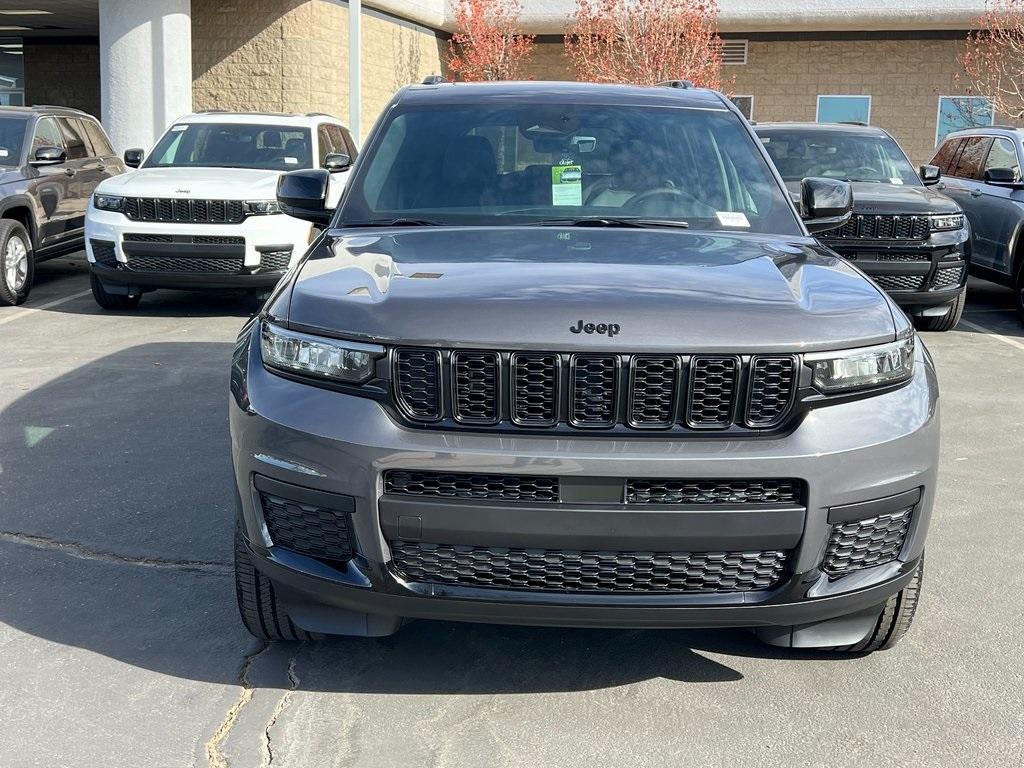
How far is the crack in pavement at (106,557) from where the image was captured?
14.4 feet

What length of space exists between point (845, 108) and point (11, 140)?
20.3m

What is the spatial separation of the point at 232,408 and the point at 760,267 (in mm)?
1636

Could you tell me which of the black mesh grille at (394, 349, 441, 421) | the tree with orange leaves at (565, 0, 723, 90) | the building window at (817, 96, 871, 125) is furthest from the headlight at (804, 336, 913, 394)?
the building window at (817, 96, 871, 125)

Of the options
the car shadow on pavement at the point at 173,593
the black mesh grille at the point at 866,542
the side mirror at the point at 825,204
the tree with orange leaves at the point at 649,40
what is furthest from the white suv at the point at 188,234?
the tree with orange leaves at the point at 649,40

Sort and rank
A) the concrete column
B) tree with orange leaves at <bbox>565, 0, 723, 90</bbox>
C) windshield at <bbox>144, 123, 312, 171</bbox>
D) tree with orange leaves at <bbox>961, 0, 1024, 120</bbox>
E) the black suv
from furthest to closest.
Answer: tree with orange leaves at <bbox>961, 0, 1024, 120</bbox> → tree with orange leaves at <bbox>565, 0, 723, 90</bbox> → the concrete column → windshield at <bbox>144, 123, 312, 171</bbox> → the black suv

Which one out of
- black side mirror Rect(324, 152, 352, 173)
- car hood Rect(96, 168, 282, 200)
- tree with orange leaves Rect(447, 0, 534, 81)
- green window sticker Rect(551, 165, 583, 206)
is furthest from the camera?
tree with orange leaves Rect(447, 0, 534, 81)

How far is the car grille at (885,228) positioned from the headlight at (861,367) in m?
6.97

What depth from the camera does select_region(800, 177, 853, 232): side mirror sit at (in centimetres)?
456

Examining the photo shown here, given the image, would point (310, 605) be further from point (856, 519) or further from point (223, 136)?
point (223, 136)

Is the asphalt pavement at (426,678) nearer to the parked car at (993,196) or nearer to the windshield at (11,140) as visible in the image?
the parked car at (993,196)

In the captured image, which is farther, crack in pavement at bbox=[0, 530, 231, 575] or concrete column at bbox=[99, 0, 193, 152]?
concrete column at bbox=[99, 0, 193, 152]

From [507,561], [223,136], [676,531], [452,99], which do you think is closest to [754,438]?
[676,531]

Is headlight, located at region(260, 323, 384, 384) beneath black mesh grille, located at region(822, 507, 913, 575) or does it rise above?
above

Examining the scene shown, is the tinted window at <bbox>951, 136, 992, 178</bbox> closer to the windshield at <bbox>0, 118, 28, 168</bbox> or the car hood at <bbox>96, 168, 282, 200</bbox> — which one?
the car hood at <bbox>96, 168, 282, 200</bbox>
